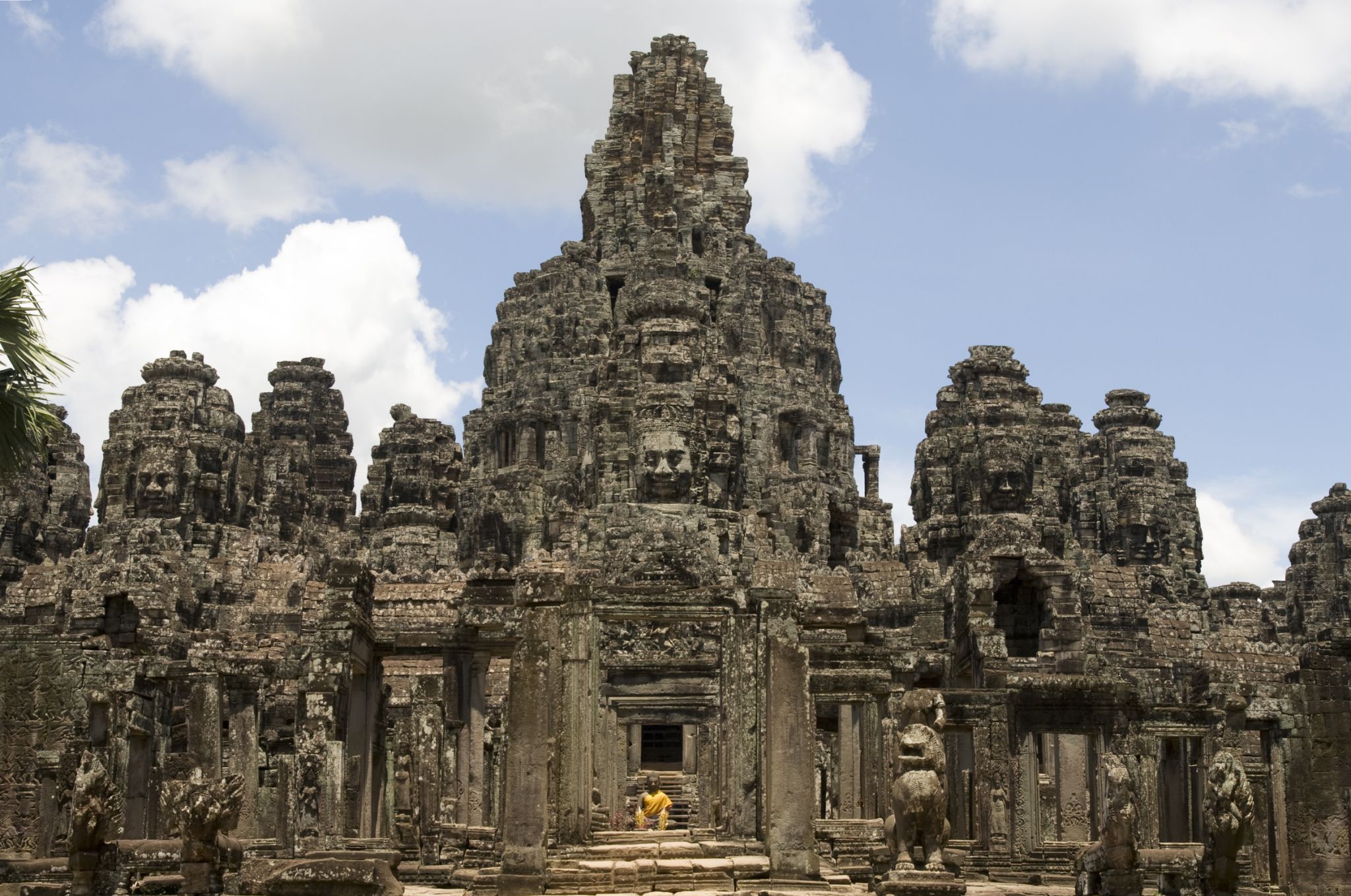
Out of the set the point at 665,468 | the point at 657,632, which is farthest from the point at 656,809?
the point at 665,468

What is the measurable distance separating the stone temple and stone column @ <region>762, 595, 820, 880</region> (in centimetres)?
5

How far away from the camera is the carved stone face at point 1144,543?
198ft

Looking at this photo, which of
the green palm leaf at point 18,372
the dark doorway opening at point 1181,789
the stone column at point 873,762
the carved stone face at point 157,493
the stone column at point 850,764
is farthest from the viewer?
the carved stone face at point 157,493

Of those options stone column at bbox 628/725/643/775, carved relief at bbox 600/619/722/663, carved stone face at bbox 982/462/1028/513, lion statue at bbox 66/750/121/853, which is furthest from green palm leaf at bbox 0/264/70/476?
carved stone face at bbox 982/462/1028/513

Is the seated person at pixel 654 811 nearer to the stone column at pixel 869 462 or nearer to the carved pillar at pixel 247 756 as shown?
the carved pillar at pixel 247 756

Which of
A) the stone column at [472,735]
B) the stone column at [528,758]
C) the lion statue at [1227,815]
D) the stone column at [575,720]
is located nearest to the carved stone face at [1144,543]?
the stone column at [472,735]

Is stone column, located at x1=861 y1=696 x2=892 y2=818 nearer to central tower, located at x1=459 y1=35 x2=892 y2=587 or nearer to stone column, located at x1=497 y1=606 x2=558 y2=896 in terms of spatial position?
stone column, located at x1=497 y1=606 x2=558 y2=896

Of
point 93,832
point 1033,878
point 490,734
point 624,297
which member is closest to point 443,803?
point 490,734

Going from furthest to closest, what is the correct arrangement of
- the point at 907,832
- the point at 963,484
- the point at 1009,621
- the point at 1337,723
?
the point at 963,484 → the point at 1009,621 → the point at 1337,723 → the point at 907,832

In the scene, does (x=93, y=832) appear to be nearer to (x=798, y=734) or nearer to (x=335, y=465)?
(x=798, y=734)

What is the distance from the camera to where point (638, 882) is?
2023 centimetres

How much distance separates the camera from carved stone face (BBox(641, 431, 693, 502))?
46844mm

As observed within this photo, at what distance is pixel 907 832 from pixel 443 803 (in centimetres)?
782

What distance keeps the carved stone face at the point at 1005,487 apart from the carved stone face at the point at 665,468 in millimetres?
9835
